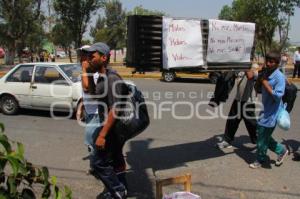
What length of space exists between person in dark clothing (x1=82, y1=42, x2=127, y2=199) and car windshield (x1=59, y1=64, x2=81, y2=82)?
207 inches

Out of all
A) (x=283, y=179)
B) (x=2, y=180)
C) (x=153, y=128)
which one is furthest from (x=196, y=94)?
(x=2, y=180)

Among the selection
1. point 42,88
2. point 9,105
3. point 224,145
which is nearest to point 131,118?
point 224,145

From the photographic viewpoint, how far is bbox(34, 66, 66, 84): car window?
10250 millimetres

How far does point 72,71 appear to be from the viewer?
10406mm

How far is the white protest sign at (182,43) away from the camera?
5.89 metres

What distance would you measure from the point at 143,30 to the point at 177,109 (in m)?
6.49

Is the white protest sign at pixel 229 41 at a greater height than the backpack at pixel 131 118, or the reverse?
the white protest sign at pixel 229 41

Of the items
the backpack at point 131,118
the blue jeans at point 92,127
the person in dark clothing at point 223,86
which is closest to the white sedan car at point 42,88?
the person in dark clothing at point 223,86

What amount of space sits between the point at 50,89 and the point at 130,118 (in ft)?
18.9

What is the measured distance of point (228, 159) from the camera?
6930 millimetres

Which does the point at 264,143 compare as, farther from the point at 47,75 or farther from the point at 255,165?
the point at 47,75

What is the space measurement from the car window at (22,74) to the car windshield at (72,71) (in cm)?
84

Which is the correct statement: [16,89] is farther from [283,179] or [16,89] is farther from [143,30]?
[283,179]

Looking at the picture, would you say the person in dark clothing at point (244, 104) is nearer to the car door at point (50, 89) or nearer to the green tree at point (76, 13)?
the car door at point (50, 89)
